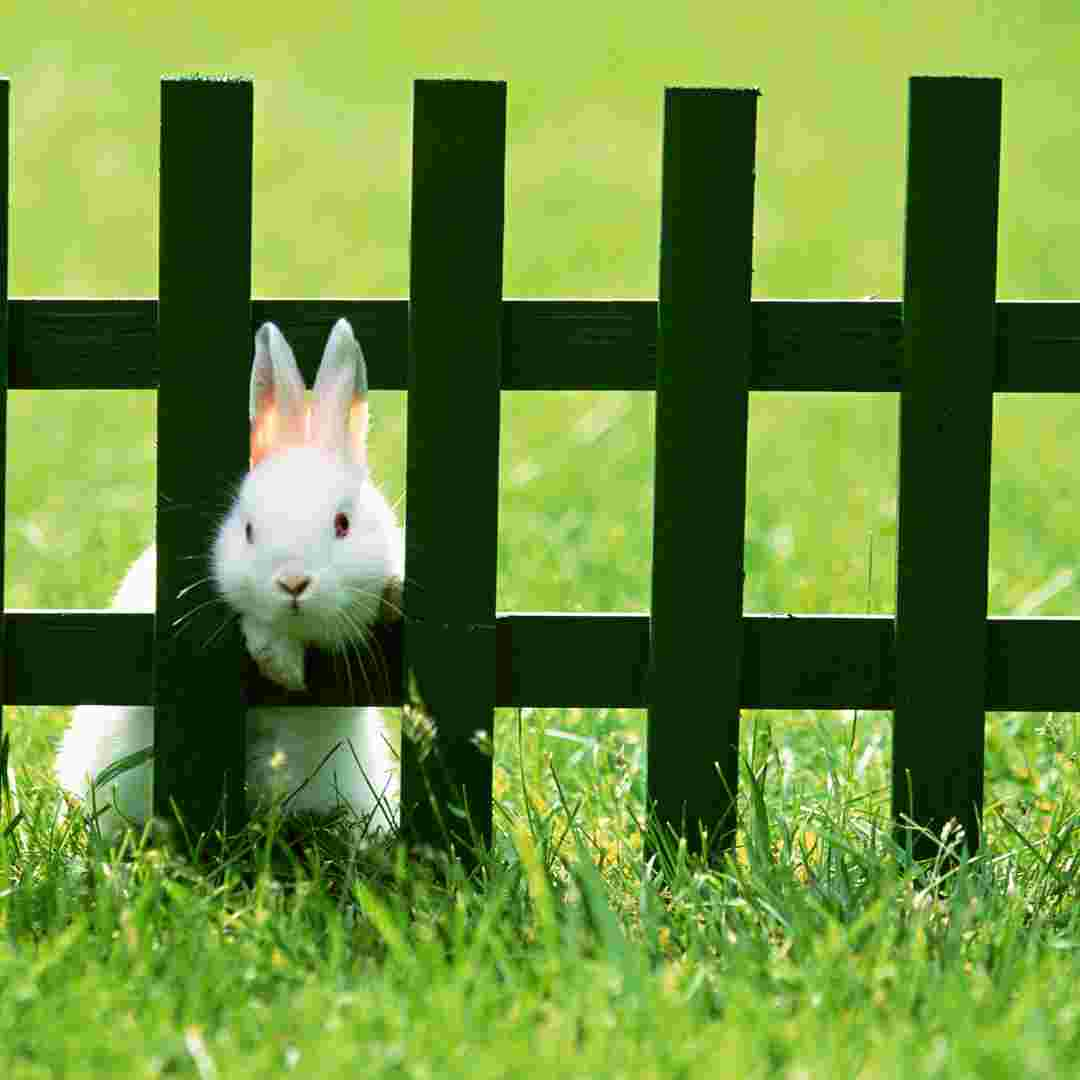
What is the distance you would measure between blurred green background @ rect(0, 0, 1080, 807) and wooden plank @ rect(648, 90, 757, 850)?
1.9 inches

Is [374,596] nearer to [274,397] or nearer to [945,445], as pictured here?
[274,397]

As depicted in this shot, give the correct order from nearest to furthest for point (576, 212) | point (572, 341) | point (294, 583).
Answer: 1. point (294, 583)
2. point (572, 341)
3. point (576, 212)

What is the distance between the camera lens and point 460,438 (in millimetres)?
3367

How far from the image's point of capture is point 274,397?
3359mm

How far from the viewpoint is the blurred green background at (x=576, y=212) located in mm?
6277

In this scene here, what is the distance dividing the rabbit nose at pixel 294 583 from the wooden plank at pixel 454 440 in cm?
30

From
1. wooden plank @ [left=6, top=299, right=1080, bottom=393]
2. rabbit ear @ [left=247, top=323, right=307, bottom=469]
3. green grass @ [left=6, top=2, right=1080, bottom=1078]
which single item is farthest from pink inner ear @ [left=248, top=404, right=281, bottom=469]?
green grass @ [left=6, top=2, right=1080, bottom=1078]

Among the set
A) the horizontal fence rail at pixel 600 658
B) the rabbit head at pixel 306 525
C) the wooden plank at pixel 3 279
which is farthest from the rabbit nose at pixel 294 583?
the wooden plank at pixel 3 279

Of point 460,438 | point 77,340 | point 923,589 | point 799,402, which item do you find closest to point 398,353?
point 460,438

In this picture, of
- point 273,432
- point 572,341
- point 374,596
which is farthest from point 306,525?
point 572,341

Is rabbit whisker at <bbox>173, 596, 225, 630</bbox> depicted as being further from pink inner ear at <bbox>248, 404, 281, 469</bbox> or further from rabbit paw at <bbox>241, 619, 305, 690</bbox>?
pink inner ear at <bbox>248, 404, 281, 469</bbox>

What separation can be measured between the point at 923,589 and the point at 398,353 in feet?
3.23

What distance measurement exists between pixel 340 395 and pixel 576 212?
928 centimetres

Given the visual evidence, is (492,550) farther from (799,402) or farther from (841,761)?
(799,402)
